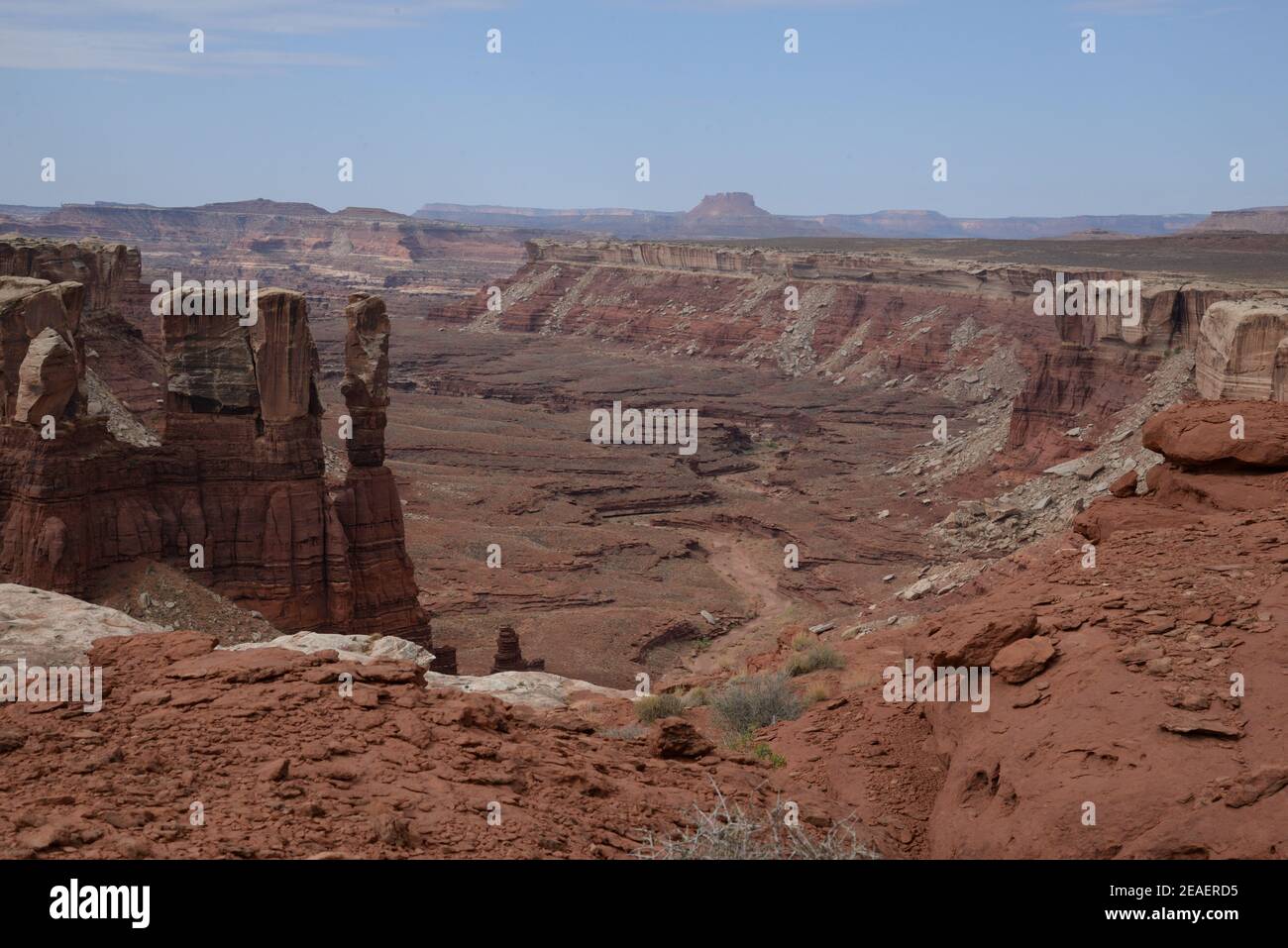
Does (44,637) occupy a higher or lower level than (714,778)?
higher

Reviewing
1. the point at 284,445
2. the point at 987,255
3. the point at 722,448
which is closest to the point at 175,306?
the point at 284,445

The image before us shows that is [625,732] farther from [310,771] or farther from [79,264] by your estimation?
[79,264]

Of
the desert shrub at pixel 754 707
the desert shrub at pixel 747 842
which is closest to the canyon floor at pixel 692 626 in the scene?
the desert shrub at pixel 747 842

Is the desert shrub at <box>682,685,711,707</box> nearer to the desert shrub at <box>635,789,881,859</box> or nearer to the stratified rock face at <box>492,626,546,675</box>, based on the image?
the desert shrub at <box>635,789,881,859</box>

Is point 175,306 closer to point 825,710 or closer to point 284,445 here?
point 284,445

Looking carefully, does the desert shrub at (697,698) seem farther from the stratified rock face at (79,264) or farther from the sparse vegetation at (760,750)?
the stratified rock face at (79,264)

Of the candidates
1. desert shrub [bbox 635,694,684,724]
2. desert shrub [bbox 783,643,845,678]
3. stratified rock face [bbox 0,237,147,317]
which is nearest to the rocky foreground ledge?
desert shrub [bbox 635,694,684,724]
